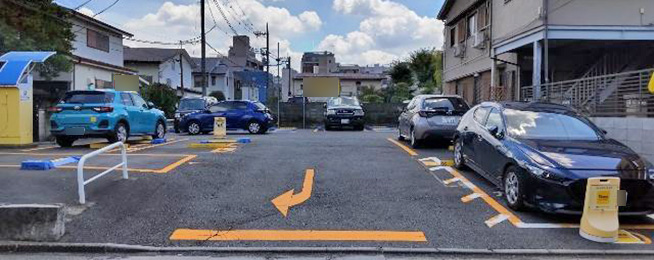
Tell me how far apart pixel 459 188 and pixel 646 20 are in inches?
417

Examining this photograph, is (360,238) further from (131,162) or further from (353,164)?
(131,162)

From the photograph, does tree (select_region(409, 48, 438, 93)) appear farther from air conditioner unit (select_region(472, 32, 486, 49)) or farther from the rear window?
the rear window

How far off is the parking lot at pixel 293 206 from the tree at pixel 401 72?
145 ft

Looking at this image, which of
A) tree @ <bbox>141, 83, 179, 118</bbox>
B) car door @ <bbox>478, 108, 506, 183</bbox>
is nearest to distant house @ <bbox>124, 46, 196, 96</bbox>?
tree @ <bbox>141, 83, 179, 118</bbox>

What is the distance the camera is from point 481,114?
383 inches

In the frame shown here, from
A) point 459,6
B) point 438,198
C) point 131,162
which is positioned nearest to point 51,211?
point 131,162

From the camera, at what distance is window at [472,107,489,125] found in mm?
9469

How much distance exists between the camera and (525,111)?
875 cm

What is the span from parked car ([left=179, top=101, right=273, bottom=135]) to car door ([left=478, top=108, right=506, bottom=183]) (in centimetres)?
1344

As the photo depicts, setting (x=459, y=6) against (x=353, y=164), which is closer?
Answer: (x=353, y=164)

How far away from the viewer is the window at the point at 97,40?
3064 cm

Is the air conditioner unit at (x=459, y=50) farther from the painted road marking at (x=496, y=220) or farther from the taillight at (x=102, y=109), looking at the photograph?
the painted road marking at (x=496, y=220)

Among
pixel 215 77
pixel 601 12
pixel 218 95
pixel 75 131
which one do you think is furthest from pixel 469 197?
pixel 215 77

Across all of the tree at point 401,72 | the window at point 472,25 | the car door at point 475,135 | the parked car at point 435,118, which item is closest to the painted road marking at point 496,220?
the car door at point 475,135
